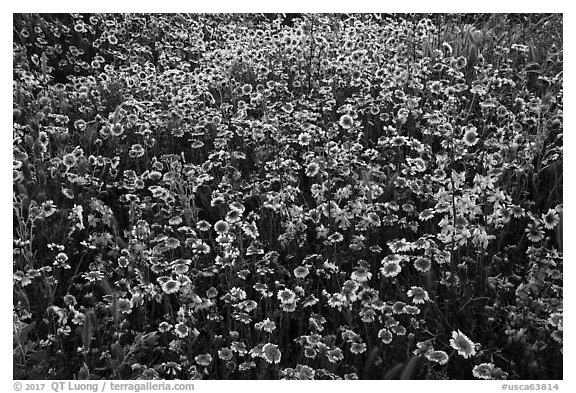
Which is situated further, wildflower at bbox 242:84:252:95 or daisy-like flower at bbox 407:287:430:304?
wildflower at bbox 242:84:252:95

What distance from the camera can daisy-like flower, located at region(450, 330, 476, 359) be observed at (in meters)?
1.52

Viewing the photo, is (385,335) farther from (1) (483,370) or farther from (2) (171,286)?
(2) (171,286)

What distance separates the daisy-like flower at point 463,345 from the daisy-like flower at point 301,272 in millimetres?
446

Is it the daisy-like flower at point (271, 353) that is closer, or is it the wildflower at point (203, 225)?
the daisy-like flower at point (271, 353)

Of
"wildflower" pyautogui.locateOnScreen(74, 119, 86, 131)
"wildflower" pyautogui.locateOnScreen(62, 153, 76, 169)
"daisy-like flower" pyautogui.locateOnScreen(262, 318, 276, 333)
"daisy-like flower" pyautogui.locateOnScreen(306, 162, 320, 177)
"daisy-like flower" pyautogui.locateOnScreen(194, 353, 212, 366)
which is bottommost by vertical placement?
"daisy-like flower" pyautogui.locateOnScreen(194, 353, 212, 366)

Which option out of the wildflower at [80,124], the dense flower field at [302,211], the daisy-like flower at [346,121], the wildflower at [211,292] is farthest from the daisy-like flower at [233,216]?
the wildflower at [80,124]

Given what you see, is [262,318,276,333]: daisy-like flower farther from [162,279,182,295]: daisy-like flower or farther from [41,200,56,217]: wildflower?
[41,200,56,217]: wildflower

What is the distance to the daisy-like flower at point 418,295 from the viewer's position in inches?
65.8

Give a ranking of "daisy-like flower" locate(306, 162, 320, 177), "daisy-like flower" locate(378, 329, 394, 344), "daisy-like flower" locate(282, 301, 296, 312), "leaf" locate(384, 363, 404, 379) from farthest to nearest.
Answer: "daisy-like flower" locate(306, 162, 320, 177), "daisy-like flower" locate(282, 301, 296, 312), "daisy-like flower" locate(378, 329, 394, 344), "leaf" locate(384, 363, 404, 379)

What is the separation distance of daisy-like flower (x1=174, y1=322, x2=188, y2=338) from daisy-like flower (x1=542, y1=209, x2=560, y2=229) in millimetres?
1090

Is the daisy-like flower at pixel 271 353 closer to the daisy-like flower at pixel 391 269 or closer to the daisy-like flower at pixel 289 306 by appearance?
the daisy-like flower at pixel 289 306

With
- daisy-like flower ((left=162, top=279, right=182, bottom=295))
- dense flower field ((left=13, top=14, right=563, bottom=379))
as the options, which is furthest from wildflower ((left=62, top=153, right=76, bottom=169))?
daisy-like flower ((left=162, top=279, right=182, bottom=295))

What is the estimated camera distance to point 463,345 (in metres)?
1.53

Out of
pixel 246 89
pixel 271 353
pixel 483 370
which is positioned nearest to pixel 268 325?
pixel 271 353
